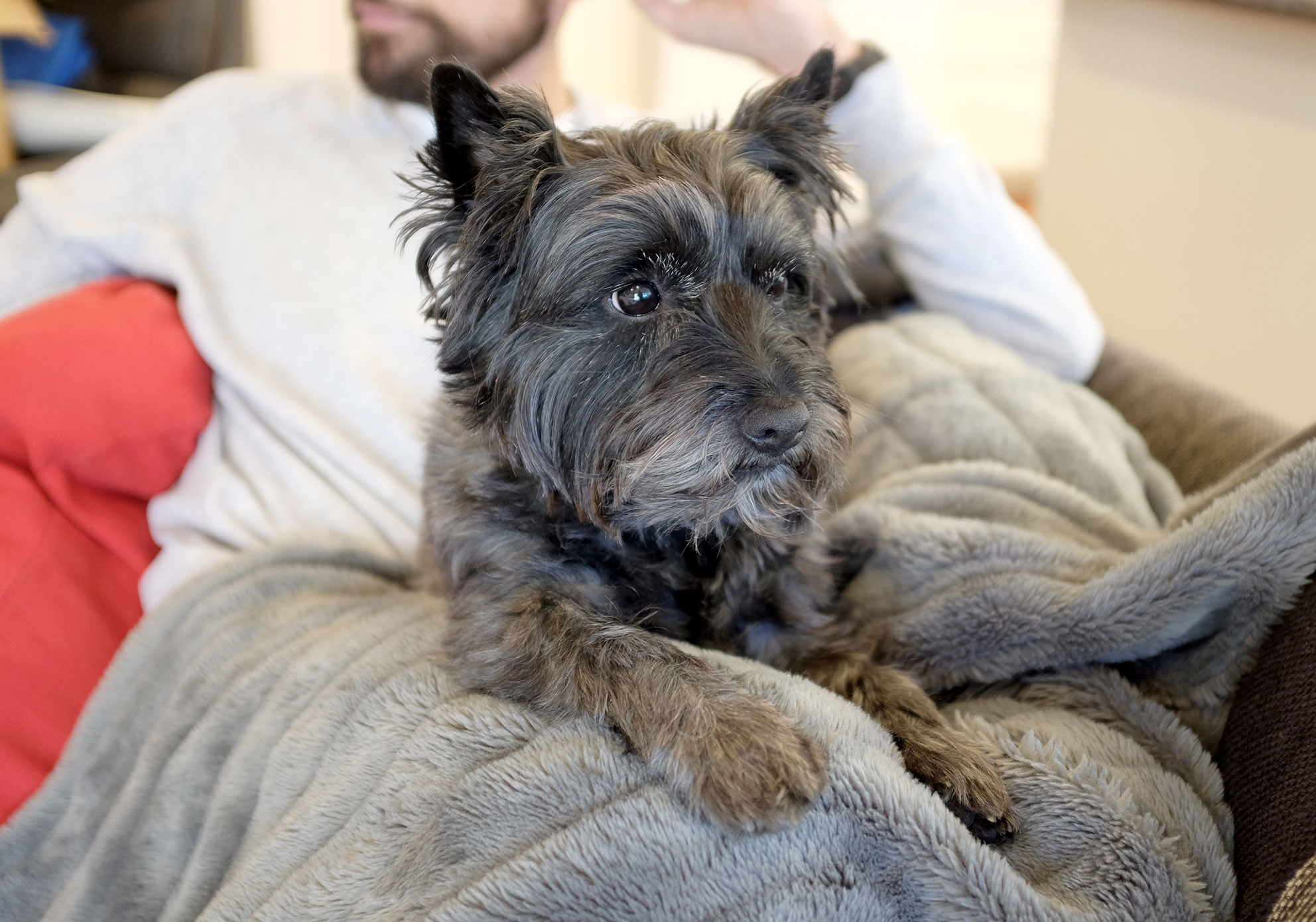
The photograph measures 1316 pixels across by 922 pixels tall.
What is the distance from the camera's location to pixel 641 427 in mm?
1326

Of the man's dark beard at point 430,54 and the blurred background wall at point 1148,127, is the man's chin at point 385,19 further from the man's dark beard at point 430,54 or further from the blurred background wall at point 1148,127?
the blurred background wall at point 1148,127

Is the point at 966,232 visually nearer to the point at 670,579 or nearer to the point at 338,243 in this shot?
the point at 670,579

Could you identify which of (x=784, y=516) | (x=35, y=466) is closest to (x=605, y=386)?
(x=784, y=516)

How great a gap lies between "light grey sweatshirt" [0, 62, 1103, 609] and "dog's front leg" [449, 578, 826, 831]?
0.65m

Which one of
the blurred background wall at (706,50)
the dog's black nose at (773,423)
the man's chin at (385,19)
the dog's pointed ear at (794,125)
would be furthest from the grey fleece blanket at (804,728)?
the blurred background wall at (706,50)

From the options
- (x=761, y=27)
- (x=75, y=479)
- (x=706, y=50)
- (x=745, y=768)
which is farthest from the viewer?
(x=706, y=50)

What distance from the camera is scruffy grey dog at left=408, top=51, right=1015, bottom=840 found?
50.3 inches

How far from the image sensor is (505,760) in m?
1.17

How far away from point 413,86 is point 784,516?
150 cm

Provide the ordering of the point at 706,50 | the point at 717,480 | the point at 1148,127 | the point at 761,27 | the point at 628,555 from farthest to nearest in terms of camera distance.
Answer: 1. the point at 706,50
2. the point at 1148,127
3. the point at 761,27
4. the point at 628,555
5. the point at 717,480

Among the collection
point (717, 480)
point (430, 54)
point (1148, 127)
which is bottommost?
point (717, 480)

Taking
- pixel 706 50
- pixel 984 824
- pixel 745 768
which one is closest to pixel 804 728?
pixel 745 768

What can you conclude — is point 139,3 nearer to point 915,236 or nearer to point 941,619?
point 915,236

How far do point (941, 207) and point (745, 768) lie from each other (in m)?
1.68
